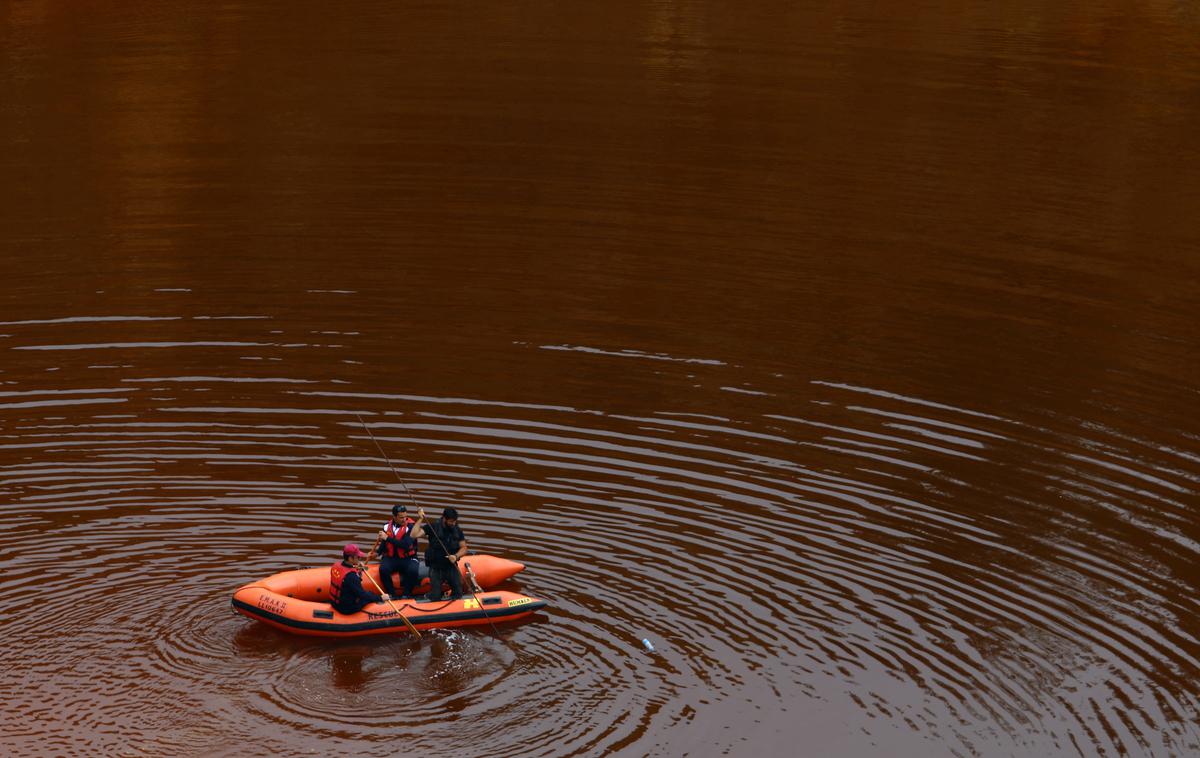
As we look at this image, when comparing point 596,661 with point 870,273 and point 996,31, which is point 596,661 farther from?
point 996,31

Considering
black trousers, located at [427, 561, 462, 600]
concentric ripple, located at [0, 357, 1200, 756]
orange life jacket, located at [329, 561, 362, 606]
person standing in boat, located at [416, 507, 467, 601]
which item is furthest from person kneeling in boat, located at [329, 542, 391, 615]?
person standing in boat, located at [416, 507, 467, 601]

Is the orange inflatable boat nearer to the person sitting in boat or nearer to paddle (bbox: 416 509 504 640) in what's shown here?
paddle (bbox: 416 509 504 640)

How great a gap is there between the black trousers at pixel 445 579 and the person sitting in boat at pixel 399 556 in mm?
335

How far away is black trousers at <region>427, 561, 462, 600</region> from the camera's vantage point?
64.4 feet

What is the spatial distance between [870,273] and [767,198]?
5.08 m

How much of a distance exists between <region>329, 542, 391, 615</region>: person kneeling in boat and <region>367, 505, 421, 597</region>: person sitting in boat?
28.7 inches

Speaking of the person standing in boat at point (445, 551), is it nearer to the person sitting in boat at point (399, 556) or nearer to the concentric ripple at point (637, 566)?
the person sitting in boat at point (399, 556)

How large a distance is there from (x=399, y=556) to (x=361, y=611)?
1152 mm

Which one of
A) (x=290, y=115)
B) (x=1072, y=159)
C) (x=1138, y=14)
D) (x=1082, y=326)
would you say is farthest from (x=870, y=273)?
(x=1138, y=14)

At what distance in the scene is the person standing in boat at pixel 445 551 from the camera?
19.6 metres

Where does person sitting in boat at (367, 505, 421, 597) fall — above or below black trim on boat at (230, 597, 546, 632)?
above

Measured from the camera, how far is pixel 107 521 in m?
21.2

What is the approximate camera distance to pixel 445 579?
1988cm

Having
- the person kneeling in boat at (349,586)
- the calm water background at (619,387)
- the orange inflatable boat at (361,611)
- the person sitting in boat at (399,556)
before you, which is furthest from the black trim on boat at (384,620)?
the person sitting in boat at (399,556)
